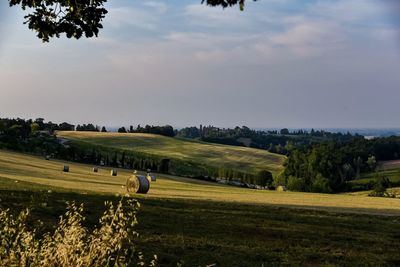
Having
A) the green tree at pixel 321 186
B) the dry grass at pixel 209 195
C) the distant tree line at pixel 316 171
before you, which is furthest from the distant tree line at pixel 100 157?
the dry grass at pixel 209 195

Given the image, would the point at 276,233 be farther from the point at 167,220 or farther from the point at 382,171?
the point at 382,171

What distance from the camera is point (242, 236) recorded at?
14367 mm

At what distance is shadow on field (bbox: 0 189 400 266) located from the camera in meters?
11.5

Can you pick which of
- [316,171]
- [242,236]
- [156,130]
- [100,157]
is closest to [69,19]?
[242,236]

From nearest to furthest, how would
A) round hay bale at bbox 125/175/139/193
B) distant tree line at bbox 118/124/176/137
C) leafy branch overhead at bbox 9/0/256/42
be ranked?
leafy branch overhead at bbox 9/0/256/42
round hay bale at bbox 125/175/139/193
distant tree line at bbox 118/124/176/137

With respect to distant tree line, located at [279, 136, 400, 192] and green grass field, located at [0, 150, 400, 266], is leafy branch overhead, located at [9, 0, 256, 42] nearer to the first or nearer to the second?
green grass field, located at [0, 150, 400, 266]

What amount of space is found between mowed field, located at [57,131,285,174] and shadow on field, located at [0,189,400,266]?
4035 inches

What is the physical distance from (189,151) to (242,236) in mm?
123595

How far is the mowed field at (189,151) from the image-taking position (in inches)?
5005

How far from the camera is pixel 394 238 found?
55.0ft

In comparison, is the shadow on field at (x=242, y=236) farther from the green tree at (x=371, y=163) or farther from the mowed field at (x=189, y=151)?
the green tree at (x=371, y=163)

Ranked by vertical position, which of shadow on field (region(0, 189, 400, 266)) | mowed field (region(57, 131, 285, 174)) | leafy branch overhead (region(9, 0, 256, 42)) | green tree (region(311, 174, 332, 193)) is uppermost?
leafy branch overhead (region(9, 0, 256, 42))

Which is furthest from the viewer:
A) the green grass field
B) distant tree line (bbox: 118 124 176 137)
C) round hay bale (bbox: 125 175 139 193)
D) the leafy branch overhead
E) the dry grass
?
distant tree line (bbox: 118 124 176 137)

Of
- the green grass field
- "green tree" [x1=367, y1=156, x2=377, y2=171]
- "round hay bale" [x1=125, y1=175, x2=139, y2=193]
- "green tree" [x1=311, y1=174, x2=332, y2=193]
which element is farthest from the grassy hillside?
the green grass field
